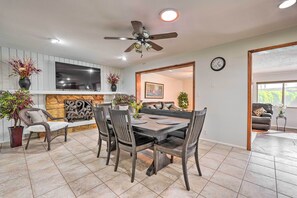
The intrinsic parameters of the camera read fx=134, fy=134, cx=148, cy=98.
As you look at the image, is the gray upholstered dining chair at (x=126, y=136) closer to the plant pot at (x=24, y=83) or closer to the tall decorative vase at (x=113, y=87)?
the plant pot at (x=24, y=83)

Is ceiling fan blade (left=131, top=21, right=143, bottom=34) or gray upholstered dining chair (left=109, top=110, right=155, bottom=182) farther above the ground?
ceiling fan blade (left=131, top=21, right=143, bottom=34)

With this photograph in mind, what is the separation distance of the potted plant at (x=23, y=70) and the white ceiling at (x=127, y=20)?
1.45ft

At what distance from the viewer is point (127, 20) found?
6.79 ft

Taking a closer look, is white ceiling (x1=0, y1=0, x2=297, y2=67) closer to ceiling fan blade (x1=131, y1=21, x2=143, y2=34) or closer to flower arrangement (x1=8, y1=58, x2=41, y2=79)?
ceiling fan blade (x1=131, y1=21, x2=143, y2=34)

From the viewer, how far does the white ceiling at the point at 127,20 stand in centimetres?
172

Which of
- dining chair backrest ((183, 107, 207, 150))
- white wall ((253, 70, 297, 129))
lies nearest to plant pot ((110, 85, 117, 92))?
dining chair backrest ((183, 107, 207, 150))

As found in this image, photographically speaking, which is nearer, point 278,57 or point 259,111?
point 278,57

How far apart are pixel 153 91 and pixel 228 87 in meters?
3.96

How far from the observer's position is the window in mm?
5070

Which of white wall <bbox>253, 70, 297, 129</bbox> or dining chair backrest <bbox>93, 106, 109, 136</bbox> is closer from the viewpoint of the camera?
dining chair backrest <bbox>93, 106, 109, 136</bbox>

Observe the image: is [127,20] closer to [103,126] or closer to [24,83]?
[103,126]

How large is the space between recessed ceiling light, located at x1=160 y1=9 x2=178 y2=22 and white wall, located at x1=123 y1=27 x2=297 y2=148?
1738mm

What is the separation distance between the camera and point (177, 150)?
1.68 m

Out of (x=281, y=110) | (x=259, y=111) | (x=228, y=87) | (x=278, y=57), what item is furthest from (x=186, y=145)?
(x=281, y=110)
